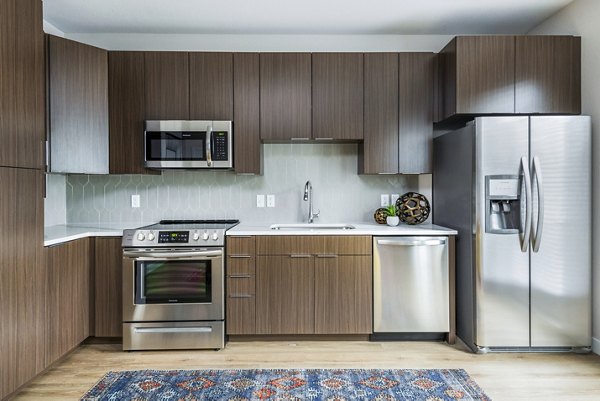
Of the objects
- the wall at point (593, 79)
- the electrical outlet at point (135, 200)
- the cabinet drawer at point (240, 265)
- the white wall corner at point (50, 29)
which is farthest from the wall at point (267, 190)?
the wall at point (593, 79)

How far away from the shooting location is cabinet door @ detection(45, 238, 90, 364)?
2699 millimetres

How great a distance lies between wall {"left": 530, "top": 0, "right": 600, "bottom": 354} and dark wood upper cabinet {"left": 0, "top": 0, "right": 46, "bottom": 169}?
3.71 meters

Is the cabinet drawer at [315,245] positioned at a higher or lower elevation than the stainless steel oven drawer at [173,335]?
higher

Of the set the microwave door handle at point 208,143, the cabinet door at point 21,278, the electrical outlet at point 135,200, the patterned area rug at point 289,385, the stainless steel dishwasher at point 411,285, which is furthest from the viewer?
the electrical outlet at point 135,200

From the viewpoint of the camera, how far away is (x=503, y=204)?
301cm

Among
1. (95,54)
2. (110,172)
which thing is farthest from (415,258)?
(95,54)

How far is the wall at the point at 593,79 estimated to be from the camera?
297cm

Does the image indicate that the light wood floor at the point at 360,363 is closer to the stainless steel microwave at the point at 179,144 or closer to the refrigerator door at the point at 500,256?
the refrigerator door at the point at 500,256

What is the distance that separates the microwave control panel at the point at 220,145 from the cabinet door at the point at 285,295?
2.93ft

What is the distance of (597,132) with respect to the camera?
2.98 m

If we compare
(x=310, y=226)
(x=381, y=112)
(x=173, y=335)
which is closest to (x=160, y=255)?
(x=173, y=335)

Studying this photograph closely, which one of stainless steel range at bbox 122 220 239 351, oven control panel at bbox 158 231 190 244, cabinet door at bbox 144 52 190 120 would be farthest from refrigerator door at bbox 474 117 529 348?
cabinet door at bbox 144 52 190 120

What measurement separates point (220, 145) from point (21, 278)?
5.50 ft

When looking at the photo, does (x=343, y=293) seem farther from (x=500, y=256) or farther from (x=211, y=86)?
(x=211, y=86)
